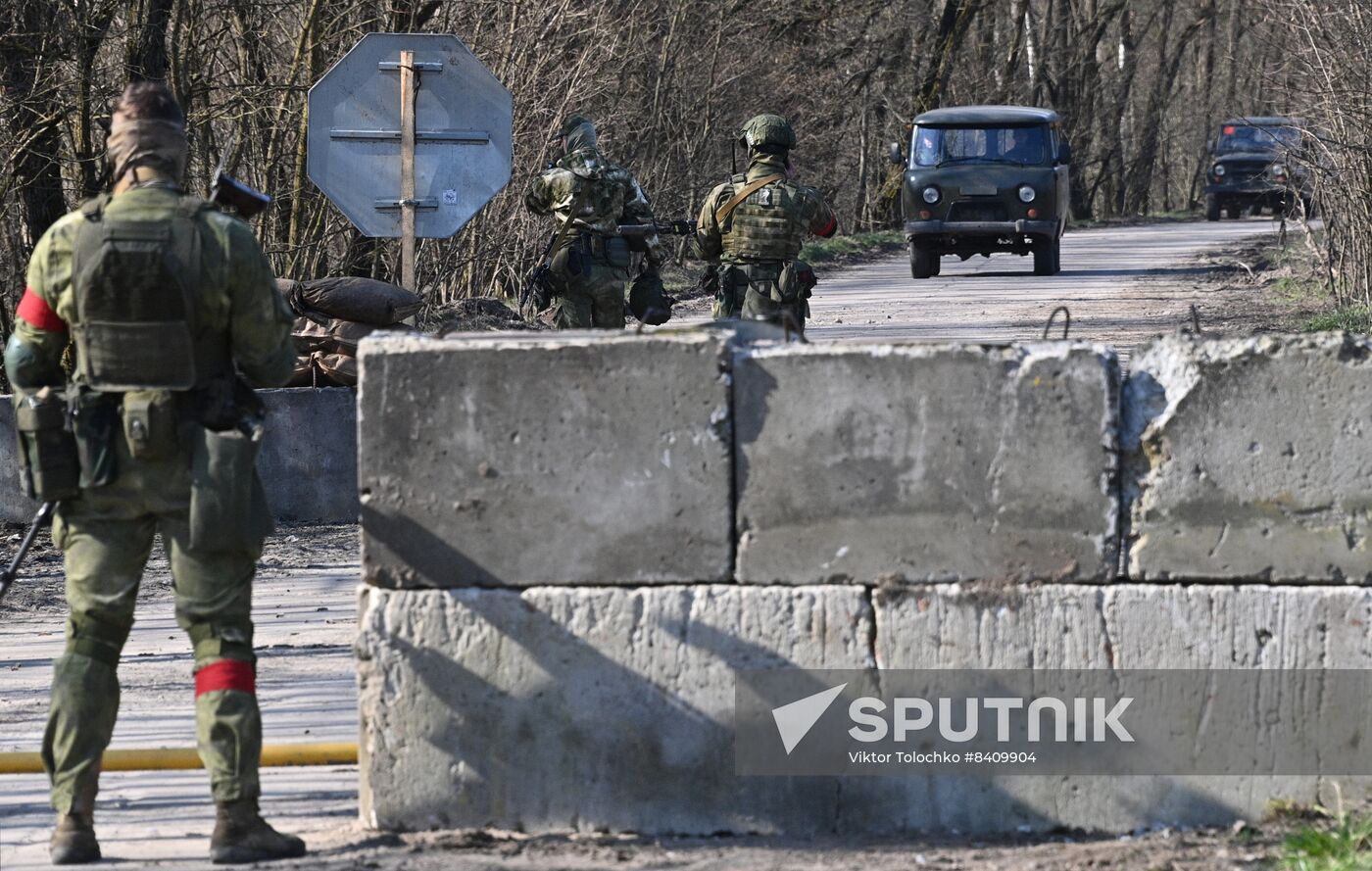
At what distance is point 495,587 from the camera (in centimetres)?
453

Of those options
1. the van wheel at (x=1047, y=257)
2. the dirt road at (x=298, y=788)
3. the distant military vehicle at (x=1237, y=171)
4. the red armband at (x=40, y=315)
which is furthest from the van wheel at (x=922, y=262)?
the red armband at (x=40, y=315)

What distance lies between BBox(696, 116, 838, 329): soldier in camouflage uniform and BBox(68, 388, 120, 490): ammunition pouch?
16.8ft

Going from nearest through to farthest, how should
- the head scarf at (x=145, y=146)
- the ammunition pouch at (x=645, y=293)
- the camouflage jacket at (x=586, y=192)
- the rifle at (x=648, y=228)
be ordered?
the head scarf at (x=145, y=146)
the camouflage jacket at (x=586, y=192)
the rifle at (x=648, y=228)
the ammunition pouch at (x=645, y=293)

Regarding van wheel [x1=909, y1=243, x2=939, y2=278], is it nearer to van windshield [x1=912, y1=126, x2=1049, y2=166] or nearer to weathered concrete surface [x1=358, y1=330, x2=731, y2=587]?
van windshield [x1=912, y1=126, x2=1049, y2=166]

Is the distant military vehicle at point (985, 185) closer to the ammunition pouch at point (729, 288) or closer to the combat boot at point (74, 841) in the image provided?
the ammunition pouch at point (729, 288)

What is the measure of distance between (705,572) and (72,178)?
27.7ft

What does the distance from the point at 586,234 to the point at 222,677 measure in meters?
5.83

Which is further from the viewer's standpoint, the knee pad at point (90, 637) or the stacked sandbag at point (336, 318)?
the stacked sandbag at point (336, 318)

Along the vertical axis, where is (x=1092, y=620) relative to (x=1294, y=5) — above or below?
below

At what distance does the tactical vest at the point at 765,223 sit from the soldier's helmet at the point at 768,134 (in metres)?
0.18

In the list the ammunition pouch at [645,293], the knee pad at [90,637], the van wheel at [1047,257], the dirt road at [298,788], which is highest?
the ammunition pouch at [645,293]

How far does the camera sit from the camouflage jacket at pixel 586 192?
384 inches

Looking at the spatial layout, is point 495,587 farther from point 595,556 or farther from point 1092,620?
point 1092,620

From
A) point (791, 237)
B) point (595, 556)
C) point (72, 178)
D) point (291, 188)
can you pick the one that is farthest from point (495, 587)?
point (291, 188)
